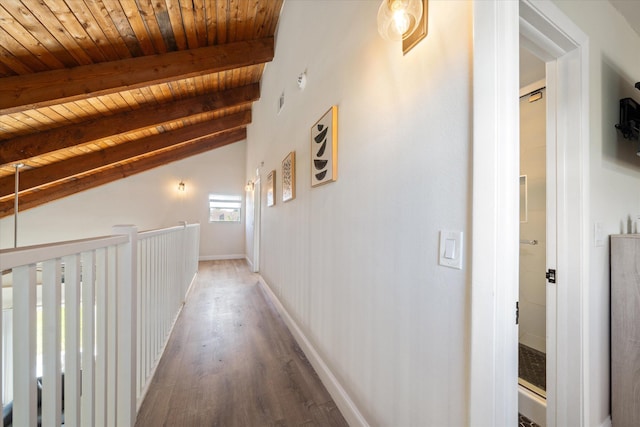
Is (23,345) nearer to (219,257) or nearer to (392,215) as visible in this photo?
(392,215)

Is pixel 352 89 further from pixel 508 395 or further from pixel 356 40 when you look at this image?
pixel 508 395

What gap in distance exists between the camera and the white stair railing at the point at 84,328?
2.29 feet

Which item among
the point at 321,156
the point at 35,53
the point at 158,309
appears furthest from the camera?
the point at 35,53

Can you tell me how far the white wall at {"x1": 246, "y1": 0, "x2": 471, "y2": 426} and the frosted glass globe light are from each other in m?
0.07

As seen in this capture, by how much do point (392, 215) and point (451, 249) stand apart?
0.31 metres

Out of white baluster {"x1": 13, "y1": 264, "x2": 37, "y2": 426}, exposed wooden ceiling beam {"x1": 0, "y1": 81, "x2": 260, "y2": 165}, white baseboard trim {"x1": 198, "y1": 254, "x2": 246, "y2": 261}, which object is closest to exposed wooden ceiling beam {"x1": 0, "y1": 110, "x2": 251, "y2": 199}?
exposed wooden ceiling beam {"x1": 0, "y1": 81, "x2": 260, "y2": 165}

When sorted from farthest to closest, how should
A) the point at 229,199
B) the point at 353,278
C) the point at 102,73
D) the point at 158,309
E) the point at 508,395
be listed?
the point at 229,199 → the point at 102,73 → the point at 158,309 → the point at 353,278 → the point at 508,395

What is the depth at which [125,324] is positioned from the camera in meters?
1.29

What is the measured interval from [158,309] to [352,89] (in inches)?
80.7

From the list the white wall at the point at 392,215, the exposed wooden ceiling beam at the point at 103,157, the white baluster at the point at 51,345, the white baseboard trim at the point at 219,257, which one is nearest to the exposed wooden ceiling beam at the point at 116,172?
the exposed wooden ceiling beam at the point at 103,157

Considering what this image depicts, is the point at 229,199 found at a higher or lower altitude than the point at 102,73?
lower

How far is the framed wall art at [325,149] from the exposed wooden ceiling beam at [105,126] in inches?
131

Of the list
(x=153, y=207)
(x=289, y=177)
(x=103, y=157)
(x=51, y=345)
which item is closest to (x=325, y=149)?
(x=289, y=177)

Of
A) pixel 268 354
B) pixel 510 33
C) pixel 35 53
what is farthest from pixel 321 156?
pixel 35 53
